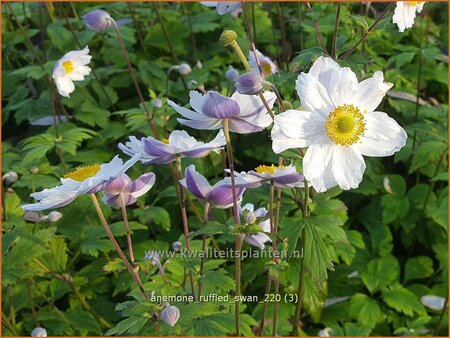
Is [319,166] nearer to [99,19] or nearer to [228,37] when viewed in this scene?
[228,37]

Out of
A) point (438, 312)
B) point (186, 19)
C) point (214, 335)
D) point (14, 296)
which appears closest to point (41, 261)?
point (14, 296)

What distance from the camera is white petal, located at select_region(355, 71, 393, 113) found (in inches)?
51.6

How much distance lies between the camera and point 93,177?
1.30 m

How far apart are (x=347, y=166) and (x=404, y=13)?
1.47ft

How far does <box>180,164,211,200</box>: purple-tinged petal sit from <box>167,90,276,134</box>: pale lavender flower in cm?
11

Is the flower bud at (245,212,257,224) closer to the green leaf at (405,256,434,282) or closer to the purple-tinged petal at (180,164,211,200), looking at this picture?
the purple-tinged petal at (180,164,211,200)

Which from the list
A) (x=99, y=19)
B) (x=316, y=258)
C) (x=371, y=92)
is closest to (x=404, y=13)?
(x=371, y=92)

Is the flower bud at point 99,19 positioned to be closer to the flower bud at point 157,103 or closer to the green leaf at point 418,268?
the flower bud at point 157,103

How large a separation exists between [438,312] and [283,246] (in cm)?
123

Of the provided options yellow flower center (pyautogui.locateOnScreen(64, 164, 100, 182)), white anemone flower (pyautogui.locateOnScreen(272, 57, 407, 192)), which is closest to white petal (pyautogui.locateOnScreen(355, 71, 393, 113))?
Answer: white anemone flower (pyautogui.locateOnScreen(272, 57, 407, 192))

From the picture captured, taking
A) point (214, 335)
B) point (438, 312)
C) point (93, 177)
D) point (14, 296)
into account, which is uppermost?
point (93, 177)

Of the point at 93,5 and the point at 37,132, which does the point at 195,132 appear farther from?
the point at 93,5

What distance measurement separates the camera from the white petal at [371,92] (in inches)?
51.6

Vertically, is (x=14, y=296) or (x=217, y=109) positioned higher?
(x=217, y=109)
